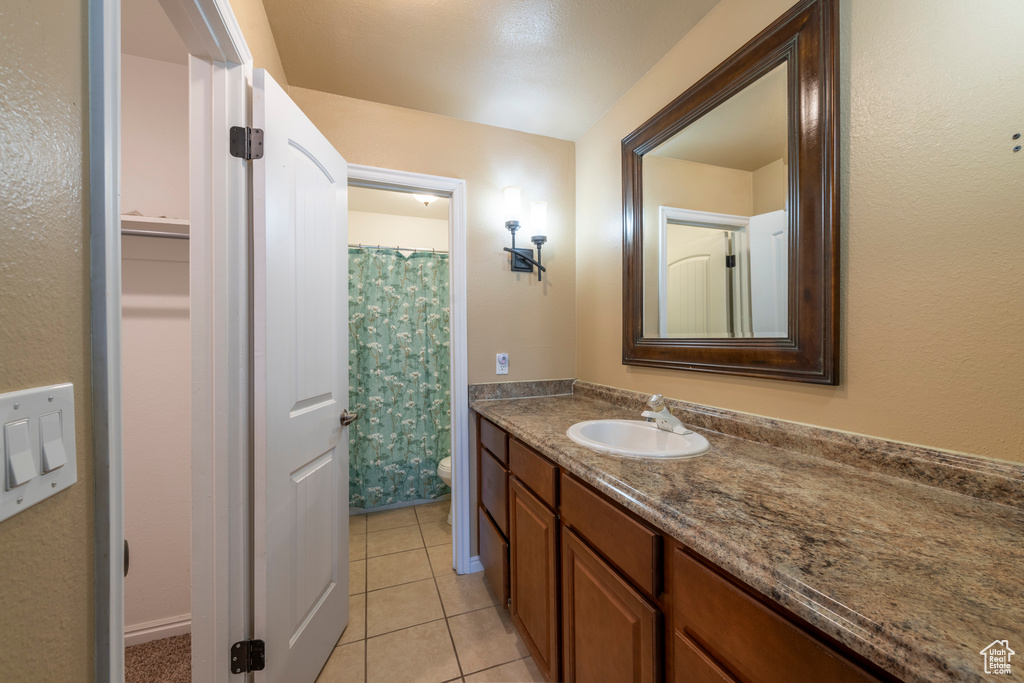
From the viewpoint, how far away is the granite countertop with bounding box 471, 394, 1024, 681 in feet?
1.32

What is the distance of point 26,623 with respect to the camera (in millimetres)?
373

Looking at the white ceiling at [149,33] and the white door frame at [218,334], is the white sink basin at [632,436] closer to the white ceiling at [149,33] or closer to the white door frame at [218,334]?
the white door frame at [218,334]

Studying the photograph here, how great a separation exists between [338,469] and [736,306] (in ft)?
5.41

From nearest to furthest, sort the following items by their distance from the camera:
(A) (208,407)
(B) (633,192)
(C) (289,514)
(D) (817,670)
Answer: (D) (817,670), (A) (208,407), (C) (289,514), (B) (633,192)

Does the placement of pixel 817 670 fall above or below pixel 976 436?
below

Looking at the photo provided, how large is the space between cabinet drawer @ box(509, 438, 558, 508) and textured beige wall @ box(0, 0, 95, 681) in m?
0.93

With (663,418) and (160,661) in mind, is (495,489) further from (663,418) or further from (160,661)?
(160,661)

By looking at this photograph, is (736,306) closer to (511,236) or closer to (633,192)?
(633,192)

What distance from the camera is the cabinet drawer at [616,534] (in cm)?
74

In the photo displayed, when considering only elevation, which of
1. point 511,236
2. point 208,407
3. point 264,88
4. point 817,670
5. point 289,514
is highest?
point 264,88

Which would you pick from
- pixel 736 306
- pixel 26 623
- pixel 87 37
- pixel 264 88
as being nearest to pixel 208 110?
pixel 264 88

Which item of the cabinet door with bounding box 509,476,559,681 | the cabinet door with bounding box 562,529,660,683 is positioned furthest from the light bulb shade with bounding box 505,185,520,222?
the cabinet door with bounding box 562,529,660,683
